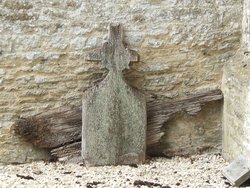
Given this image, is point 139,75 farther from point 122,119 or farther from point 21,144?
point 21,144

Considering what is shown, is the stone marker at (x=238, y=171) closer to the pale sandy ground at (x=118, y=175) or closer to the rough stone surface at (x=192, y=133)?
the pale sandy ground at (x=118, y=175)

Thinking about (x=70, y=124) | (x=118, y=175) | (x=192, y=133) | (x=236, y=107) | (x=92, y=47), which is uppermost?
(x=92, y=47)

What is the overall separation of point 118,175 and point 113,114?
56 cm

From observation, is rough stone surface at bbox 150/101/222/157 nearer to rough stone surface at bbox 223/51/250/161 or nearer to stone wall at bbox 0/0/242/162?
rough stone surface at bbox 223/51/250/161

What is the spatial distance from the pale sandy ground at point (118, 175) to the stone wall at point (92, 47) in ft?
0.91

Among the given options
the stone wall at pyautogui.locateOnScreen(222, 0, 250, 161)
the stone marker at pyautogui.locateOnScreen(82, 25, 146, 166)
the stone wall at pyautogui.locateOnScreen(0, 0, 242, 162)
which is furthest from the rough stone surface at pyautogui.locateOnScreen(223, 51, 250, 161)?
the stone marker at pyautogui.locateOnScreen(82, 25, 146, 166)

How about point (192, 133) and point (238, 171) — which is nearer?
point (238, 171)

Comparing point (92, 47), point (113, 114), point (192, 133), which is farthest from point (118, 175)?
point (92, 47)

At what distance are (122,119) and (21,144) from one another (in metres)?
0.91

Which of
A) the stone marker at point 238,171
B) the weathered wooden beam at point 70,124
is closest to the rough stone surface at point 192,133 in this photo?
the weathered wooden beam at point 70,124

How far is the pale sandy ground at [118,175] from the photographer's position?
4629 mm

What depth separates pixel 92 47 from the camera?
5.09 meters

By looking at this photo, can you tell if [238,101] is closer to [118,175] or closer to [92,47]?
[118,175]

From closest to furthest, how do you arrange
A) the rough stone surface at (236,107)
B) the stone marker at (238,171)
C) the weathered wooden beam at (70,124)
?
the stone marker at (238,171)
the rough stone surface at (236,107)
the weathered wooden beam at (70,124)
